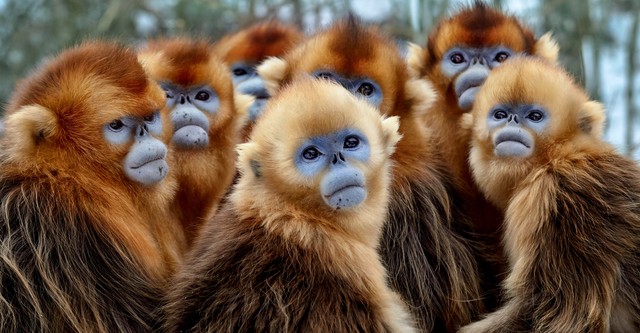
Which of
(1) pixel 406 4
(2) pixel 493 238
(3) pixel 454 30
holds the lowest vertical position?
(2) pixel 493 238

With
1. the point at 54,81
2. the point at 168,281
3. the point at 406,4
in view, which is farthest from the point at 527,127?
the point at 406,4

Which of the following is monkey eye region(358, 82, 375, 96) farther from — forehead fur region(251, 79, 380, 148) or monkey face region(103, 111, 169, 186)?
monkey face region(103, 111, 169, 186)

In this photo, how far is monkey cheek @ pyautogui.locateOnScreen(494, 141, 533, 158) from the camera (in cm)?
421

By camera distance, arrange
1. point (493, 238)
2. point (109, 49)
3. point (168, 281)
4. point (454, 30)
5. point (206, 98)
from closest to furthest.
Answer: point (168, 281) < point (109, 49) < point (493, 238) < point (206, 98) < point (454, 30)

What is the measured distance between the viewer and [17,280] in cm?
365

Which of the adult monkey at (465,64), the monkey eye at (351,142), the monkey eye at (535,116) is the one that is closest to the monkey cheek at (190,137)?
the monkey eye at (351,142)

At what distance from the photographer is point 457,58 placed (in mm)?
5242

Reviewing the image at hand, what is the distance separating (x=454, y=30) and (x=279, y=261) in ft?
7.27

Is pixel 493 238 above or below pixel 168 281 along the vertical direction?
above

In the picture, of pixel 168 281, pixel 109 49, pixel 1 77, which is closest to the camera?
pixel 168 281

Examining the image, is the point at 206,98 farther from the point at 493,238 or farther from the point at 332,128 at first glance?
the point at 493,238

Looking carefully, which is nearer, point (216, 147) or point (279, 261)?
point (279, 261)

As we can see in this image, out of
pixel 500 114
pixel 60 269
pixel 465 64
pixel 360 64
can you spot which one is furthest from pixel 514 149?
pixel 60 269

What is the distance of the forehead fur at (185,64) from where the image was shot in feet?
15.9
